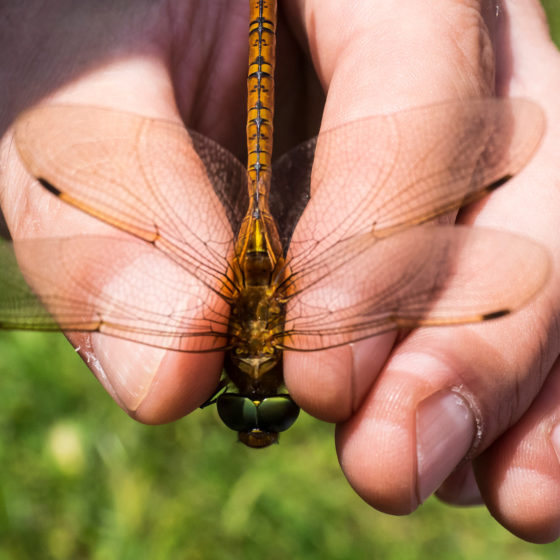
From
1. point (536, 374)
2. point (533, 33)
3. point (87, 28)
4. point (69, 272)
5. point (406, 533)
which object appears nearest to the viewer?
point (69, 272)

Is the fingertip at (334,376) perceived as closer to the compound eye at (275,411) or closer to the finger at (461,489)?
the compound eye at (275,411)

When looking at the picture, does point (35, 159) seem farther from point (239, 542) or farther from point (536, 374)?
point (239, 542)

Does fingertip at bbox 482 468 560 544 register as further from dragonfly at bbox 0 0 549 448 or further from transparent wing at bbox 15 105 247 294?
transparent wing at bbox 15 105 247 294

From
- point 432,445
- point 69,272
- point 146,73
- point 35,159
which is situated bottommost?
point 432,445

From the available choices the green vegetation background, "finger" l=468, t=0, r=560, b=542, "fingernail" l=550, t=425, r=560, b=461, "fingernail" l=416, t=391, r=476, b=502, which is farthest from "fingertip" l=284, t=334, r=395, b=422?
the green vegetation background

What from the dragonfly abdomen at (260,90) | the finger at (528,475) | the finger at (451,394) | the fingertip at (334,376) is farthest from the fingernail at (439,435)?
the dragonfly abdomen at (260,90)

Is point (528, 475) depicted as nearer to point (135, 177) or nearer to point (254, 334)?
point (254, 334)

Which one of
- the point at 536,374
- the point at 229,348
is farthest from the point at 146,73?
the point at 536,374

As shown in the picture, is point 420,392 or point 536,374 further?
point 536,374
